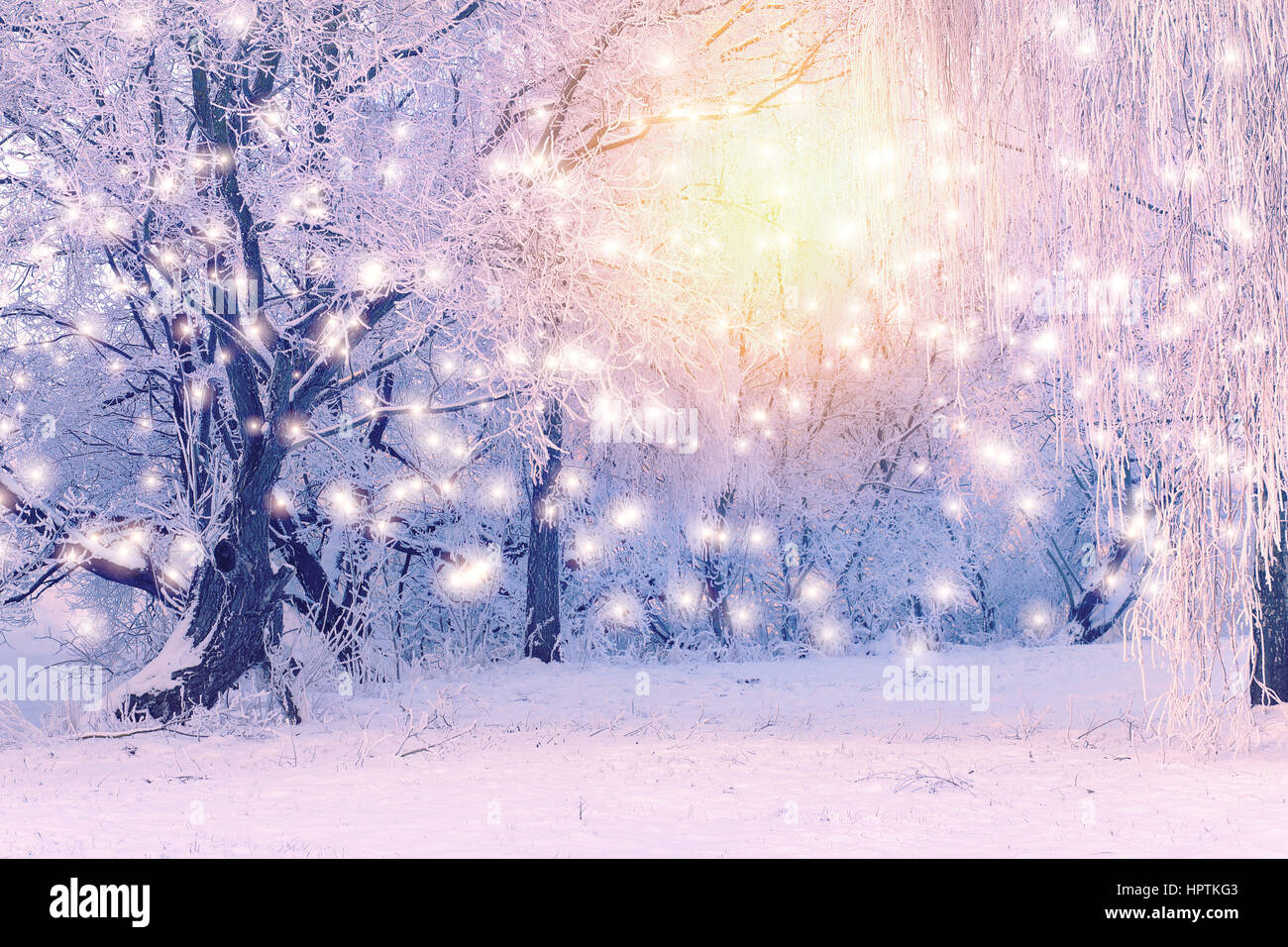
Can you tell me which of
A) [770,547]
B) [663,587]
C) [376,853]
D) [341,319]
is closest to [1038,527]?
[770,547]

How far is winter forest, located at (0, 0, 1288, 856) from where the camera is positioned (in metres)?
5.86

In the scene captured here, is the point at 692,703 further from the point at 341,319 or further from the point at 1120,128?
the point at 1120,128

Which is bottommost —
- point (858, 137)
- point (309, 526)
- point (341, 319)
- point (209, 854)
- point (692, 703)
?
point (692, 703)

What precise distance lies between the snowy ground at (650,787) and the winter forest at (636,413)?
57 mm

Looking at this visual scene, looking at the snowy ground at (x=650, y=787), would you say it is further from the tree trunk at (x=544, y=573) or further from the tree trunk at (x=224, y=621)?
the tree trunk at (x=544, y=573)

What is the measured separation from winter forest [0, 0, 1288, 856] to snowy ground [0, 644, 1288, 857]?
0.06 meters

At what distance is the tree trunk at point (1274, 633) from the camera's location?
29.6 ft

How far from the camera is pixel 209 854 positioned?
465 cm

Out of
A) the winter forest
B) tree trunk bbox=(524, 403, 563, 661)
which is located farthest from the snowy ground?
tree trunk bbox=(524, 403, 563, 661)

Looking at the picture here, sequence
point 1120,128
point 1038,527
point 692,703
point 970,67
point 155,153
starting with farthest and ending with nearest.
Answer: point 1038,527 → point 692,703 → point 155,153 → point 970,67 → point 1120,128

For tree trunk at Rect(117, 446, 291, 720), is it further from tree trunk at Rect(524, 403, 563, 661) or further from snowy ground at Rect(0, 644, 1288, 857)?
tree trunk at Rect(524, 403, 563, 661)

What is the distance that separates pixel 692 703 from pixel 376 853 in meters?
6.92

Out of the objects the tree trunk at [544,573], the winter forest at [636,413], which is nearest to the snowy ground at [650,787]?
the winter forest at [636,413]

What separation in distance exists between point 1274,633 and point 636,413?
518cm
